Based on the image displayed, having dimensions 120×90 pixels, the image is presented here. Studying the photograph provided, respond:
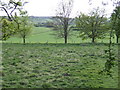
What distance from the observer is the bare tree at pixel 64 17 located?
27820 millimetres

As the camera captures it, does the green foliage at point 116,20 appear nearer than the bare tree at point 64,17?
Yes

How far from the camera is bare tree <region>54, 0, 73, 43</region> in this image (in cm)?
2782

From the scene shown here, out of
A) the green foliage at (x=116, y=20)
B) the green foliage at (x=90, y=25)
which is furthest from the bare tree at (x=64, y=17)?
the green foliage at (x=116, y=20)

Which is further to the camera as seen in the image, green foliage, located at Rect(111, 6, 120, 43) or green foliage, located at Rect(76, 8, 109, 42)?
green foliage, located at Rect(76, 8, 109, 42)

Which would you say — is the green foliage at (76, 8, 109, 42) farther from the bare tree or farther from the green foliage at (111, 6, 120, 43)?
the green foliage at (111, 6, 120, 43)

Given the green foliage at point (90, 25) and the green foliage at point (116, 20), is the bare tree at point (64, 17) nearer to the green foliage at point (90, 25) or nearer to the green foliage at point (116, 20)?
the green foliage at point (90, 25)

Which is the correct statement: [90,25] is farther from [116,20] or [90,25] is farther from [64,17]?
[116,20]

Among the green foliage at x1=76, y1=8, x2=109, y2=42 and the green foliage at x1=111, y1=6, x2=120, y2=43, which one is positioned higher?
the green foliage at x1=76, y1=8, x2=109, y2=42

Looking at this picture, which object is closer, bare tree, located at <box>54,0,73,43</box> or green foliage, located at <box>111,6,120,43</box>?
green foliage, located at <box>111,6,120,43</box>

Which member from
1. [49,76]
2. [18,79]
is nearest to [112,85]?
[49,76]

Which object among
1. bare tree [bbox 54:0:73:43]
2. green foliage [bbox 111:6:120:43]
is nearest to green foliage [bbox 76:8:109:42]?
bare tree [bbox 54:0:73:43]

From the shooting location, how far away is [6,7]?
4.66 meters

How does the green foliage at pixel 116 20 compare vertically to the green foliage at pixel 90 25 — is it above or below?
below

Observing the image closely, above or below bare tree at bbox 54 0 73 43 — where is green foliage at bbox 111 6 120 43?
below
